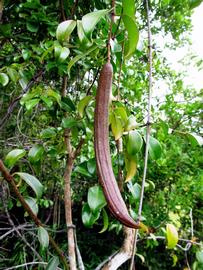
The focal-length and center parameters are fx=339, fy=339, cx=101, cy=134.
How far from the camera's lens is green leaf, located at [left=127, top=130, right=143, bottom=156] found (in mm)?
485

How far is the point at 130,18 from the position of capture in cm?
41

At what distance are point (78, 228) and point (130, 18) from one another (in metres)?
2.04

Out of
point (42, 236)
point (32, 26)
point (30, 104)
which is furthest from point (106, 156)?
point (32, 26)

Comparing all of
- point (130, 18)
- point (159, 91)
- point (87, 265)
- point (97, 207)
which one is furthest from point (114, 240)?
point (130, 18)

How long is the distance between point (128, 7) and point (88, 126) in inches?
11.3

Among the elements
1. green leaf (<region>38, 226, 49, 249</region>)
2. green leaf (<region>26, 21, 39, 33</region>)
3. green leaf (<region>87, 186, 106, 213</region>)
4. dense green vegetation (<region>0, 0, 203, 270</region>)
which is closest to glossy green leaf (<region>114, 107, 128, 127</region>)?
dense green vegetation (<region>0, 0, 203, 270</region>)

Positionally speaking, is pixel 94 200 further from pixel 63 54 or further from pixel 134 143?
pixel 63 54

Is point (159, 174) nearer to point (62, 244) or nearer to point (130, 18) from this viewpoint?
point (62, 244)

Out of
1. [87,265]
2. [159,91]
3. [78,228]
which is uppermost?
[159,91]

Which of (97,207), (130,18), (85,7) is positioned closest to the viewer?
(130,18)

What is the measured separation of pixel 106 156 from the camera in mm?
334

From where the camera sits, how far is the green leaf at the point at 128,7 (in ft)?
1.39

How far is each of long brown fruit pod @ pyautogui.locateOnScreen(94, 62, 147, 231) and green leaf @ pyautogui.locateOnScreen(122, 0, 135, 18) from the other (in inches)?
4.0

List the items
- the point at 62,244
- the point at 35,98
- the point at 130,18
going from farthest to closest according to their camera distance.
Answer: the point at 62,244 < the point at 35,98 < the point at 130,18
